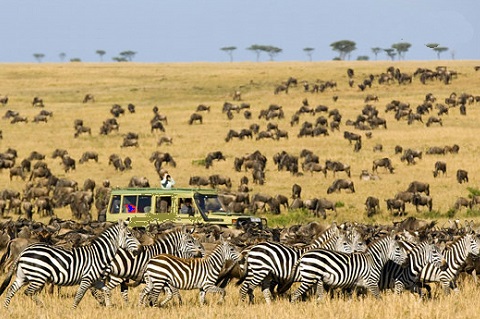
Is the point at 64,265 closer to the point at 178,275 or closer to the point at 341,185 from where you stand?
the point at 178,275

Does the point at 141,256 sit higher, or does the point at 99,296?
the point at 141,256

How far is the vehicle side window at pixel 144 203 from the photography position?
26312 mm

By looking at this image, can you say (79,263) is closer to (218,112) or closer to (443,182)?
(443,182)

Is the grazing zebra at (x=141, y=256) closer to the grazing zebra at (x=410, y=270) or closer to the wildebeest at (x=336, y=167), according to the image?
the grazing zebra at (x=410, y=270)

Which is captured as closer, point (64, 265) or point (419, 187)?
point (64, 265)

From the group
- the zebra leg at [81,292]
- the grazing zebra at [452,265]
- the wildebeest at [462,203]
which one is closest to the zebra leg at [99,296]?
the zebra leg at [81,292]

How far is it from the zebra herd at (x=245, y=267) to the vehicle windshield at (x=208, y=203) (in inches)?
328

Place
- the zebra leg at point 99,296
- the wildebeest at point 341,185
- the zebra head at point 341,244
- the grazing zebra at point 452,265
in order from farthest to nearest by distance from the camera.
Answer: the wildebeest at point 341,185 → the zebra head at point 341,244 → the grazing zebra at point 452,265 → the zebra leg at point 99,296

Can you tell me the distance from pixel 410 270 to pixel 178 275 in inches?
173

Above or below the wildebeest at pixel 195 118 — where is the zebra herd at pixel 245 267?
below

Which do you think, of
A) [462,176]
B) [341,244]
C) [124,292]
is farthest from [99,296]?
[462,176]

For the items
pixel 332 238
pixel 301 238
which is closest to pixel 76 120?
pixel 301 238

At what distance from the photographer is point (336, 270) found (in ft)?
51.3

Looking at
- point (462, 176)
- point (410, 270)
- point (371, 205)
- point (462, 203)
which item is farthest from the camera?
point (462, 176)
